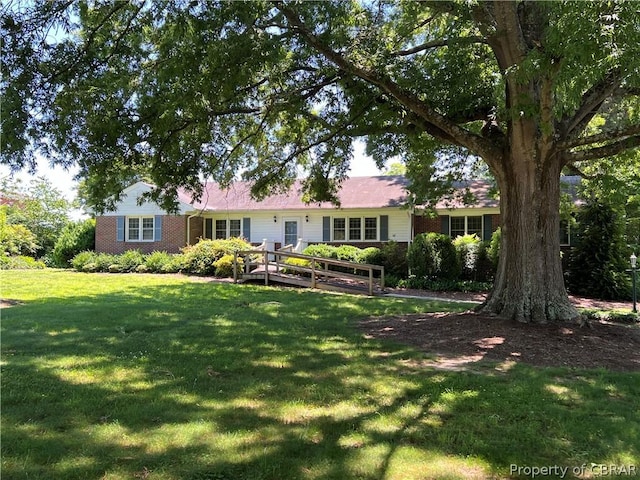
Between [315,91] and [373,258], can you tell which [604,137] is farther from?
[373,258]

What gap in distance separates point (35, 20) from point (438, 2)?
6494mm

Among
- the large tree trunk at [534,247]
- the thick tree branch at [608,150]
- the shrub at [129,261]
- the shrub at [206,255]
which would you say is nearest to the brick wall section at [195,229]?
the shrub at [129,261]

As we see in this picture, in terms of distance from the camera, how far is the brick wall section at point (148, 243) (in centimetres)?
2702

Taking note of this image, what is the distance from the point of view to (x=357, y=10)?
9.88 m

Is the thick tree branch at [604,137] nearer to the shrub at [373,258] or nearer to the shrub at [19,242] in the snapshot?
the shrub at [373,258]

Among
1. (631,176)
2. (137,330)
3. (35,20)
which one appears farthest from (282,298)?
(631,176)

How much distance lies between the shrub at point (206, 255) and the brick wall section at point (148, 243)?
18.5 feet

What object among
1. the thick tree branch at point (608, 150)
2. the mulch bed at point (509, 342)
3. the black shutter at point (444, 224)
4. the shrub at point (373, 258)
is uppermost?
the thick tree branch at point (608, 150)

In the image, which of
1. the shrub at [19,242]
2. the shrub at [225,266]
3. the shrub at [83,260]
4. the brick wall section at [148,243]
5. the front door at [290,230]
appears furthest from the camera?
the brick wall section at [148,243]

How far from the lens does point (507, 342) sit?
303 inches

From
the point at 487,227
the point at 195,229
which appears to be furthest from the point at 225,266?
the point at 487,227

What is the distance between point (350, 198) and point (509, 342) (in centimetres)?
1883

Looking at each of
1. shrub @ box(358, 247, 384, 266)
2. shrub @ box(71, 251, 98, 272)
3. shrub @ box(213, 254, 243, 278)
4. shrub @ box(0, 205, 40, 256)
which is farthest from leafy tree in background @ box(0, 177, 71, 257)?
shrub @ box(358, 247, 384, 266)

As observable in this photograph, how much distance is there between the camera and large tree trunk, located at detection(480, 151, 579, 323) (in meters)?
8.95
